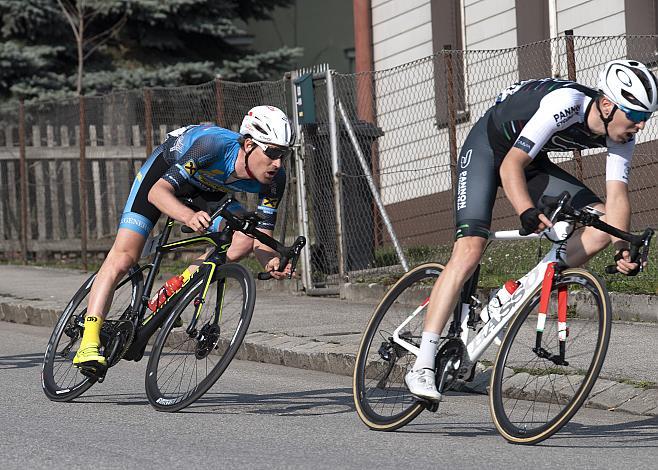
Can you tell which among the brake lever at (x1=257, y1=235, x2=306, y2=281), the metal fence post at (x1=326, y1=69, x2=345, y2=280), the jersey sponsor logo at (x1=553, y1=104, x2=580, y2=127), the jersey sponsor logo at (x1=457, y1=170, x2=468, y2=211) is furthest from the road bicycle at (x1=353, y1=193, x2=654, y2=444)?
the metal fence post at (x1=326, y1=69, x2=345, y2=280)

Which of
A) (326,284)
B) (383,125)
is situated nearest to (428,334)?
(326,284)

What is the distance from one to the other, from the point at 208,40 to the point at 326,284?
13267mm

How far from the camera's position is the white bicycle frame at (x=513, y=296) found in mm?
6133

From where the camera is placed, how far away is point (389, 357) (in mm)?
6809

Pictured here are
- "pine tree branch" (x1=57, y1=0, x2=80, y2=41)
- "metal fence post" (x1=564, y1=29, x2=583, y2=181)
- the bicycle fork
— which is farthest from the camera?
"pine tree branch" (x1=57, y1=0, x2=80, y2=41)

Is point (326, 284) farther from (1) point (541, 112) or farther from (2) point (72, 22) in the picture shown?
(2) point (72, 22)

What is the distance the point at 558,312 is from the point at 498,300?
0.35 metres

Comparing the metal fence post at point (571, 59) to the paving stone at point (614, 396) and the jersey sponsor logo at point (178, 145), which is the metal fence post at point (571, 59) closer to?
the paving stone at point (614, 396)

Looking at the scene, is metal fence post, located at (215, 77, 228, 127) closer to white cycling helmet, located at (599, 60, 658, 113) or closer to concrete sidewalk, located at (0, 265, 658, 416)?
concrete sidewalk, located at (0, 265, 658, 416)

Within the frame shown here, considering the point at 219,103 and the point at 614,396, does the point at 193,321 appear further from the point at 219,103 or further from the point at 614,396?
the point at 219,103

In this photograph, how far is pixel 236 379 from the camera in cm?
881

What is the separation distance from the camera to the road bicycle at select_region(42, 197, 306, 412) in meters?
7.04

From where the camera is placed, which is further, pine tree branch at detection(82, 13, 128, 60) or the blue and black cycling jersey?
pine tree branch at detection(82, 13, 128, 60)

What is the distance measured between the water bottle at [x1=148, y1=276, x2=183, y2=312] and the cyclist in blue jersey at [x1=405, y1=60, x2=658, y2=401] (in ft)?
5.20
